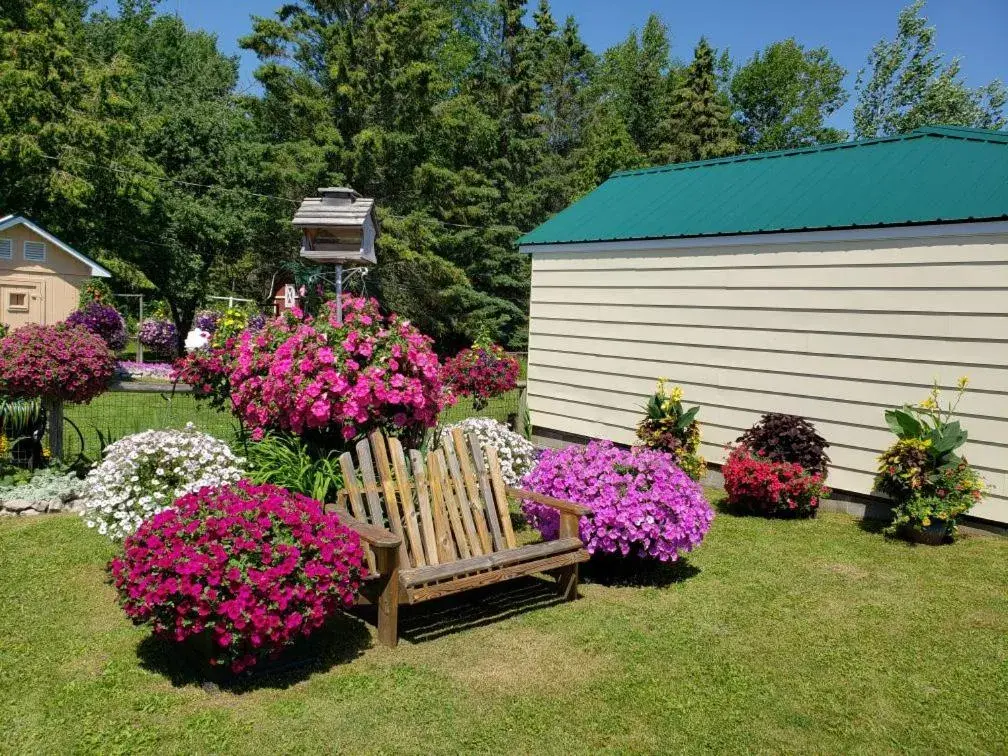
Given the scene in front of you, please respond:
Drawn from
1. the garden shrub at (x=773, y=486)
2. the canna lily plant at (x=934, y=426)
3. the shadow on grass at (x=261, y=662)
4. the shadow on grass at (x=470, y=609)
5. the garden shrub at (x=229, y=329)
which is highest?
the garden shrub at (x=229, y=329)

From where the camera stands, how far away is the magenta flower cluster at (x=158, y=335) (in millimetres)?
24047

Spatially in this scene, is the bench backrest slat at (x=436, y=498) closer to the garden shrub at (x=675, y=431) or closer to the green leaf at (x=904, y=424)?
the garden shrub at (x=675, y=431)

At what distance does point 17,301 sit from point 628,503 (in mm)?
19834

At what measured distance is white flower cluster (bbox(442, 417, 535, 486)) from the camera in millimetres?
7633

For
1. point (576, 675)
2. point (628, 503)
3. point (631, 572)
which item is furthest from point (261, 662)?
point (631, 572)

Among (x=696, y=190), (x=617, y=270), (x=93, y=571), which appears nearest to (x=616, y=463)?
(x=93, y=571)

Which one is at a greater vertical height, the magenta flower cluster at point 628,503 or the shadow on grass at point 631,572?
the magenta flower cluster at point 628,503

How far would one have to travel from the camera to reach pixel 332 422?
269 inches

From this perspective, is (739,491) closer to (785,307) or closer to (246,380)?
(785,307)

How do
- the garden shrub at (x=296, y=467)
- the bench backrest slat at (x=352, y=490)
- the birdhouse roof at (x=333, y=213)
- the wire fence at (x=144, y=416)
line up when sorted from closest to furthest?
the bench backrest slat at (x=352, y=490), the garden shrub at (x=296, y=467), the birdhouse roof at (x=333, y=213), the wire fence at (x=144, y=416)

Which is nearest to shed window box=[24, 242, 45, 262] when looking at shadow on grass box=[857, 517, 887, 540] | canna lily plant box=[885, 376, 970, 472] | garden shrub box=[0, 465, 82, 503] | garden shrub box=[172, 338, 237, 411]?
garden shrub box=[0, 465, 82, 503]

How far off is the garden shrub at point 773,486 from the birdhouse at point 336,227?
14.4ft

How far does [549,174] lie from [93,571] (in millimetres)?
30349

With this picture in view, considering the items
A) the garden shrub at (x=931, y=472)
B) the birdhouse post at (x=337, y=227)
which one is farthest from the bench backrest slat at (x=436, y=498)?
the garden shrub at (x=931, y=472)
